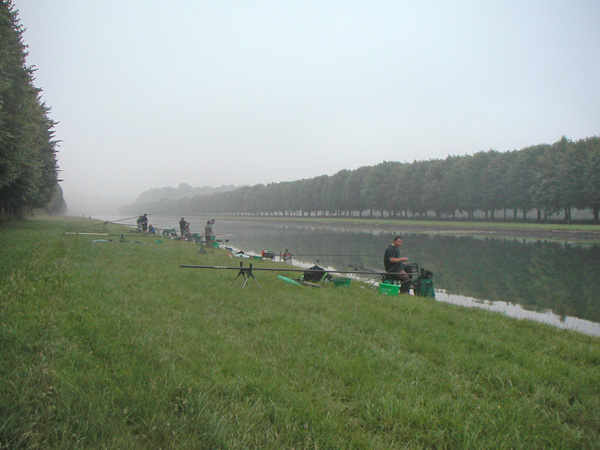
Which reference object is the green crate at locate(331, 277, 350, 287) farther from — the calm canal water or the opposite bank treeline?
the opposite bank treeline

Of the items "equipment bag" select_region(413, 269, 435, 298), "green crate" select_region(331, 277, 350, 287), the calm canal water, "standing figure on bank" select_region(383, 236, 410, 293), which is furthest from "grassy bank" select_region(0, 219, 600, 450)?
"standing figure on bank" select_region(383, 236, 410, 293)

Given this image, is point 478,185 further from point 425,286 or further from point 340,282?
point 340,282

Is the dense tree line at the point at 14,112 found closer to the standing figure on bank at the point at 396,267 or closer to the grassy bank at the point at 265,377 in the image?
the grassy bank at the point at 265,377

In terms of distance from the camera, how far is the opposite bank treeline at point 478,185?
2191 inches

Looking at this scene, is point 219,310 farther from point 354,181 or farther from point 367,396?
point 354,181

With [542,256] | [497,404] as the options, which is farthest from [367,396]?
[542,256]

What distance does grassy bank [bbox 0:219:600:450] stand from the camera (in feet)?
10.4

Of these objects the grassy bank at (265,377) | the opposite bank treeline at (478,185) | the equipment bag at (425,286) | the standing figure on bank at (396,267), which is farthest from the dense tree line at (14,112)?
the opposite bank treeline at (478,185)

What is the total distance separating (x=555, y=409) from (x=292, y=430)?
3.57 m

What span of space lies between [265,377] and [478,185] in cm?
7822

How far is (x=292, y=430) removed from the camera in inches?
135

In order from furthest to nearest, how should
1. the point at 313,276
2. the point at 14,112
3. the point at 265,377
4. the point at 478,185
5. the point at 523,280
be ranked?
the point at 478,185 < the point at 14,112 < the point at 523,280 < the point at 313,276 < the point at 265,377

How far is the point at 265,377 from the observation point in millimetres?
4359

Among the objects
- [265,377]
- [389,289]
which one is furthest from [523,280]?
[265,377]
